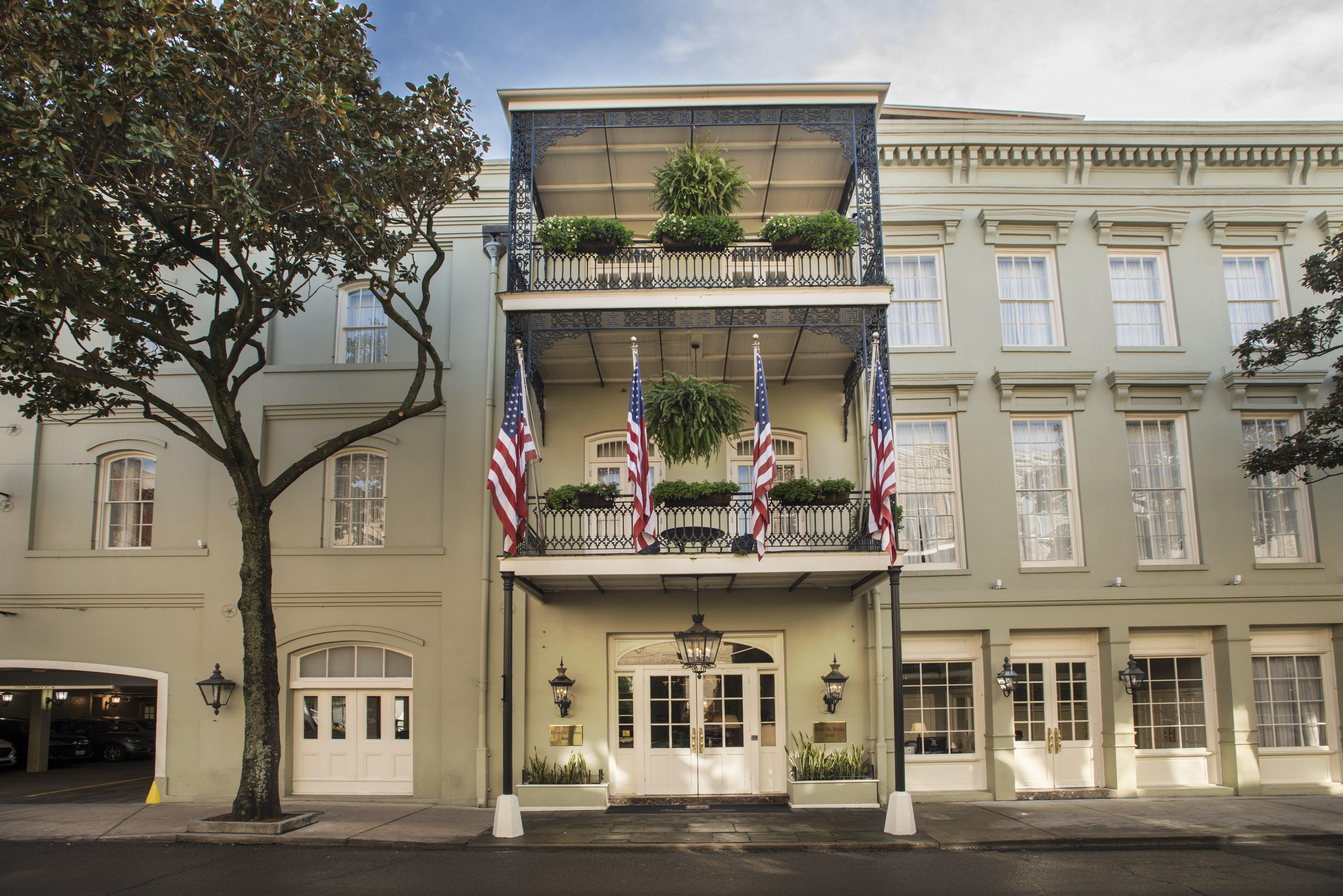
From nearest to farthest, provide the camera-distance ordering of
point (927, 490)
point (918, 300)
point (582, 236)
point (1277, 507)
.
Result: point (582, 236) < point (927, 490) < point (1277, 507) < point (918, 300)

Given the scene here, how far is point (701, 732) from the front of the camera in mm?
13617

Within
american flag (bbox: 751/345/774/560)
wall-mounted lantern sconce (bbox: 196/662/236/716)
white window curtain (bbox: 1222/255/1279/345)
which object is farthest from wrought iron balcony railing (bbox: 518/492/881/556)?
white window curtain (bbox: 1222/255/1279/345)

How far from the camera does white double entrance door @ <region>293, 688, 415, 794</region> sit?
13.6 m

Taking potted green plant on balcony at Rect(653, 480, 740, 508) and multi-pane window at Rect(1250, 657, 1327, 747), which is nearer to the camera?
potted green plant on balcony at Rect(653, 480, 740, 508)

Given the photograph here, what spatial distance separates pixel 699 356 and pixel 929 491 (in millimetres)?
4211

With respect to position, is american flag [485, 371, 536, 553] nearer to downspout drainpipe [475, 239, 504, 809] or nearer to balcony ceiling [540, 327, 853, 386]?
downspout drainpipe [475, 239, 504, 809]

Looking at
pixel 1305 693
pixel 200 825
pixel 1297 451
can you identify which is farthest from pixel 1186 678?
pixel 200 825

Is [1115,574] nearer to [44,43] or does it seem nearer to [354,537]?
[354,537]

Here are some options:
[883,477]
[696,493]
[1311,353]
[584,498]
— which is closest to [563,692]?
[584,498]

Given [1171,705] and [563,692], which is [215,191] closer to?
[563,692]

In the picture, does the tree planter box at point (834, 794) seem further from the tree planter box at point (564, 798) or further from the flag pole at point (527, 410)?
the flag pole at point (527, 410)

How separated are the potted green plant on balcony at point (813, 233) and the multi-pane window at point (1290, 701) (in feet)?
29.6

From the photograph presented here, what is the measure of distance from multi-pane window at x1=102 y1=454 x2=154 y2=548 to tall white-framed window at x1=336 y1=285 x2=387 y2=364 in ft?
11.8

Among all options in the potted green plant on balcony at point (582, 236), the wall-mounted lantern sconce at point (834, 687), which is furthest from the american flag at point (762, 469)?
the potted green plant on balcony at point (582, 236)
